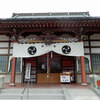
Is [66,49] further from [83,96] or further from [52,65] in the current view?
[83,96]

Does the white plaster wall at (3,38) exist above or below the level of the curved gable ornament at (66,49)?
above

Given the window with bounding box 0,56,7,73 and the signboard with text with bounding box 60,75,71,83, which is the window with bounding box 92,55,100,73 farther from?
the window with bounding box 0,56,7,73

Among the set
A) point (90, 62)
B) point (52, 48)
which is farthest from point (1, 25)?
point (90, 62)

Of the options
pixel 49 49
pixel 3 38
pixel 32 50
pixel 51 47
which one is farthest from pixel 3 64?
pixel 51 47

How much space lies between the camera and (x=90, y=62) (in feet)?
26.6

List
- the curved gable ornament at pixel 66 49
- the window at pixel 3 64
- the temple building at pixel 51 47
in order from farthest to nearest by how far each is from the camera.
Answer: the window at pixel 3 64 → the curved gable ornament at pixel 66 49 → the temple building at pixel 51 47

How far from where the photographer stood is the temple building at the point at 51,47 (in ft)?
20.2

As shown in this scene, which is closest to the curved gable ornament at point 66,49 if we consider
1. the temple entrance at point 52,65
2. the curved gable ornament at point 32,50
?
the curved gable ornament at point 32,50

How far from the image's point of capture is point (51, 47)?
22.7 feet

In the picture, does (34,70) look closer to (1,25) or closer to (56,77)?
(56,77)

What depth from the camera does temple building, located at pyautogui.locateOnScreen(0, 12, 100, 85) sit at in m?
6.16

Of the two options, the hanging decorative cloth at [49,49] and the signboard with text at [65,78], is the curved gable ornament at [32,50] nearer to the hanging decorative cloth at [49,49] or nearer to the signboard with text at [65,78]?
the hanging decorative cloth at [49,49]

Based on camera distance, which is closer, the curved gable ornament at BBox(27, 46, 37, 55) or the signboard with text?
the curved gable ornament at BBox(27, 46, 37, 55)

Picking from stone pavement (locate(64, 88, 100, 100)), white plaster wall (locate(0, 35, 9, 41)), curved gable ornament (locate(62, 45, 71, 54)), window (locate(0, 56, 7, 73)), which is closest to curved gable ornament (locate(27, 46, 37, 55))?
curved gable ornament (locate(62, 45, 71, 54))
